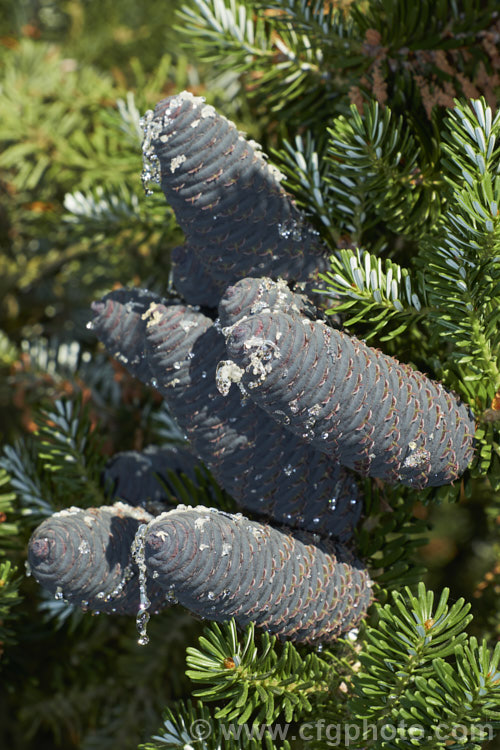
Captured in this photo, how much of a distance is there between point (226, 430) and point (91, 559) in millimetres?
108

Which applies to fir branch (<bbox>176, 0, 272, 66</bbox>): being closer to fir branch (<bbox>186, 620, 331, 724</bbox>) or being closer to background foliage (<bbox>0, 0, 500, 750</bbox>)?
background foliage (<bbox>0, 0, 500, 750</bbox>)

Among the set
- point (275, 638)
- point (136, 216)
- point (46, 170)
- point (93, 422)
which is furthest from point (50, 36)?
point (275, 638)

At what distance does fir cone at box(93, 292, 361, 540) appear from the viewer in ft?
1.30

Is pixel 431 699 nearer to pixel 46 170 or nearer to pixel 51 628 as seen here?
pixel 51 628

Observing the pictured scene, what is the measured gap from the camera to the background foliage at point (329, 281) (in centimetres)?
38

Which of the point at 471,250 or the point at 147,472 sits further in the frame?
the point at 147,472

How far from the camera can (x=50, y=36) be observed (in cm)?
88

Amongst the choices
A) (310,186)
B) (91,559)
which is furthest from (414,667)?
(310,186)

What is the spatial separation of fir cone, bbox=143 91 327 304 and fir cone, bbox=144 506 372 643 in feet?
Result: 0.49

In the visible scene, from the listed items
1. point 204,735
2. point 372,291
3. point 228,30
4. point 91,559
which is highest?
point 228,30

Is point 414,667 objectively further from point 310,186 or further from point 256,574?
point 310,186

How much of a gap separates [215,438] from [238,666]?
4.9 inches

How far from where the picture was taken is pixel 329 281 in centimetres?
39

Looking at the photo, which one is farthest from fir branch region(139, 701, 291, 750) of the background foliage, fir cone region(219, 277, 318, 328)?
fir cone region(219, 277, 318, 328)
